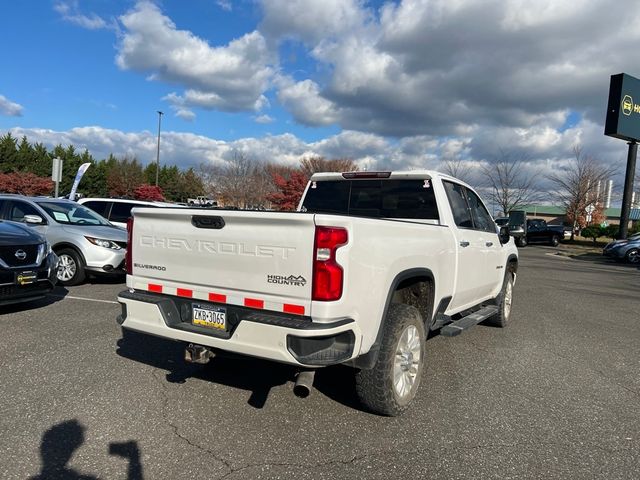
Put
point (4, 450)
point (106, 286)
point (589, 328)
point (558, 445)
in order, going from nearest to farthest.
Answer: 1. point (4, 450)
2. point (558, 445)
3. point (589, 328)
4. point (106, 286)

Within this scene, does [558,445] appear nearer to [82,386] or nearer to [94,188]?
[82,386]

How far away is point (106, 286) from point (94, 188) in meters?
59.2

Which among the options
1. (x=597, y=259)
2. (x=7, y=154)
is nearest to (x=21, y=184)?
(x=7, y=154)

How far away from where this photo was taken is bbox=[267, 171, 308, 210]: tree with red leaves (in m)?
39.9

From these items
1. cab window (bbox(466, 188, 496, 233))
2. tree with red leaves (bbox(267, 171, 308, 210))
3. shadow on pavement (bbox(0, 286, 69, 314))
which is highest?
tree with red leaves (bbox(267, 171, 308, 210))

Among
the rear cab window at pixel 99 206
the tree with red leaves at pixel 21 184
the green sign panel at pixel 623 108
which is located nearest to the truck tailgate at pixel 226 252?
the rear cab window at pixel 99 206

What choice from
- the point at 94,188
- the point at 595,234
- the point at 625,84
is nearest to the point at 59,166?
the point at 625,84

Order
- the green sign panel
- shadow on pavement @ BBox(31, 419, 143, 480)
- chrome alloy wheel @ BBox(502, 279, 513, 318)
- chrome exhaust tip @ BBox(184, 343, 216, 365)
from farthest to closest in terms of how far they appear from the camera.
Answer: the green sign panel < chrome alloy wheel @ BBox(502, 279, 513, 318) < chrome exhaust tip @ BBox(184, 343, 216, 365) < shadow on pavement @ BBox(31, 419, 143, 480)

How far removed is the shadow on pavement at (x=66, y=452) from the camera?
276 cm

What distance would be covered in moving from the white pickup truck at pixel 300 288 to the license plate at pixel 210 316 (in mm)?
10

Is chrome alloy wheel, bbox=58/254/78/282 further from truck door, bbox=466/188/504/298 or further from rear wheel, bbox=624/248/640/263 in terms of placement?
rear wheel, bbox=624/248/640/263

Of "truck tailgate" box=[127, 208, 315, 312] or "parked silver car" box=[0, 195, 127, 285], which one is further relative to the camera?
"parked silver car" box=[0, 195, 127, 285]

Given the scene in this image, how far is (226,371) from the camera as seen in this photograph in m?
4.55

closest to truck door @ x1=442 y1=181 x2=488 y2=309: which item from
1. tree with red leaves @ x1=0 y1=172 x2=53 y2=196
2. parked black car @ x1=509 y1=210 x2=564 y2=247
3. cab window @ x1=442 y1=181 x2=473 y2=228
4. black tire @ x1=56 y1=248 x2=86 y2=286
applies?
cab window @ x1=442 y1=181 x2=473 y2=228
